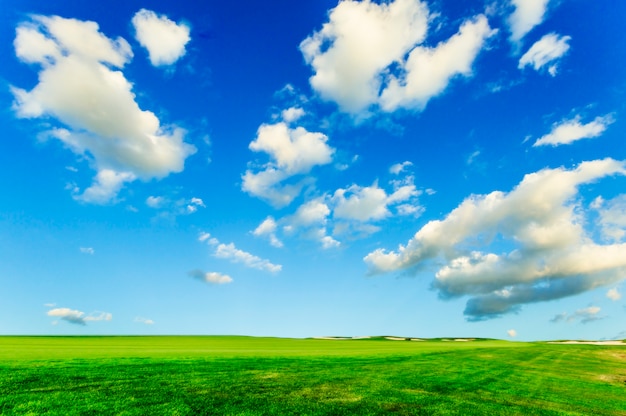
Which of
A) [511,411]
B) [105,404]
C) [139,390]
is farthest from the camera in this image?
[511,411]

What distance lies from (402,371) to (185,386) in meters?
17.8

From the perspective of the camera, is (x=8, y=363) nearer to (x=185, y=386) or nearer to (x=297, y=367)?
(x=185, y=386)

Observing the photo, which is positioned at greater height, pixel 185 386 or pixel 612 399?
pixel 185 386

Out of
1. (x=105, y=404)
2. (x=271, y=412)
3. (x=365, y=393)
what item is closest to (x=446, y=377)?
(x=365, y=393)

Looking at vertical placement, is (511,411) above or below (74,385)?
below

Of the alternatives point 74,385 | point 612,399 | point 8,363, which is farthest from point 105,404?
point 612,399

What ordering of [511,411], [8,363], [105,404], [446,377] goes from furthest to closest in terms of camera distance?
1. [446,377]
2. [8,363]
3. [511,411]
4. [105,404]

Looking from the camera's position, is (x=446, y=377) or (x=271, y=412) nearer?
(x=271, y=412)

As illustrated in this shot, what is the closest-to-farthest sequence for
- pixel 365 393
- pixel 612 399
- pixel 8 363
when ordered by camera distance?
pixel 365 393 < pixel 8 363 < pixel 612 399

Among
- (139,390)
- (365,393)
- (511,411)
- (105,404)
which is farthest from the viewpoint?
(365,393)

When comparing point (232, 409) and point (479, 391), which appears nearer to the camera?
point (232, 409)

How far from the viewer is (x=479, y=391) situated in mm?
22000

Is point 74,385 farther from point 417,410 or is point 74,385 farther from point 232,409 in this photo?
point 417,410

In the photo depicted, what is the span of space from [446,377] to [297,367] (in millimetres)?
10974
